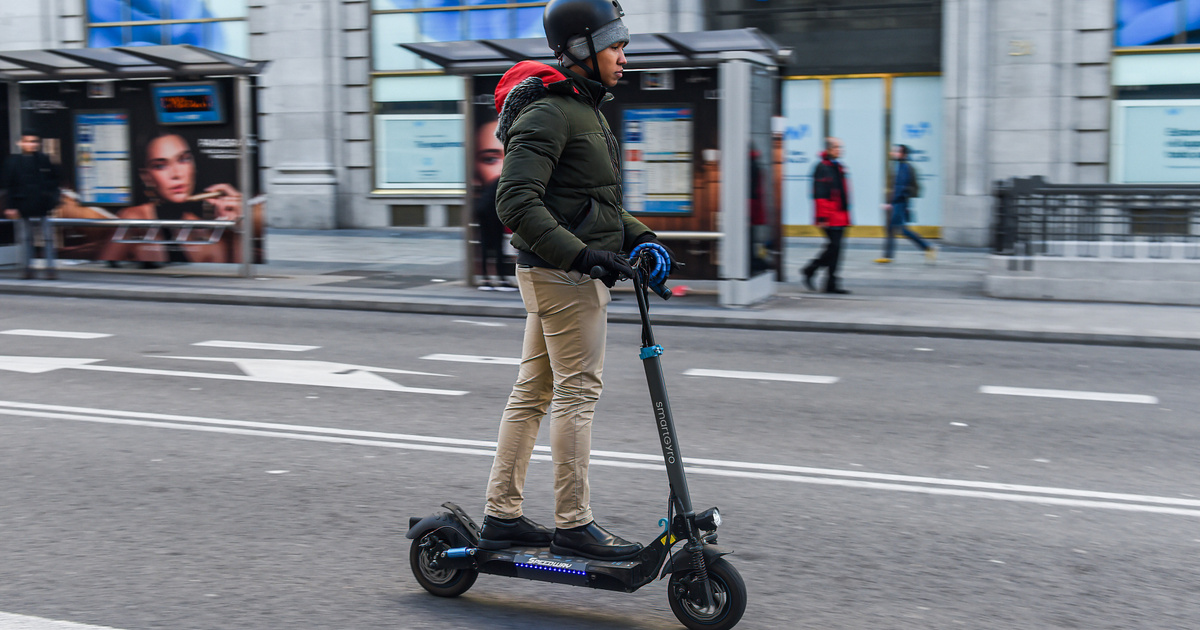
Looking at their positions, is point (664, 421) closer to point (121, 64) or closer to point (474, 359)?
point (474, 359)

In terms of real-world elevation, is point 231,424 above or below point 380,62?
below

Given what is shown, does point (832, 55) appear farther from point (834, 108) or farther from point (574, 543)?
point (574, 543)

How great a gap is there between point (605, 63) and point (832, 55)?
16.8m

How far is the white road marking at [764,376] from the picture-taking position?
7.88 metres

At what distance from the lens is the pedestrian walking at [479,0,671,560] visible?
3336 mm

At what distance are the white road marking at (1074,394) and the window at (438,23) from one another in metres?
14.3

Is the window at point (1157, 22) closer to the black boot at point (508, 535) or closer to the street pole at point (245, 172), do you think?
the street pole at point (245, 172)

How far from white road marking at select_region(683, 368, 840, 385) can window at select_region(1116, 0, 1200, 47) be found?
464 inches

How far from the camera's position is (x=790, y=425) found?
21.1 feet

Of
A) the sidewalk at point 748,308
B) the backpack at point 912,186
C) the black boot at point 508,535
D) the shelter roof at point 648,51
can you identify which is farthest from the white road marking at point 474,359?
the backpack at point 912,186

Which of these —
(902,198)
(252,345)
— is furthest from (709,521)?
(902,198)

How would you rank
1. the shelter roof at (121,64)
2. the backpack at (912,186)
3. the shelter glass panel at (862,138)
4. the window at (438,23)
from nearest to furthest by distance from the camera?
the shelter roof at (121,64) < the backpack at (912,186) < the shelter glass panel at (862,138) < the window at (438,23)

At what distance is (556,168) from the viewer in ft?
11.3

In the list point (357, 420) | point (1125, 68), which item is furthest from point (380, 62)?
point (357, 420)
